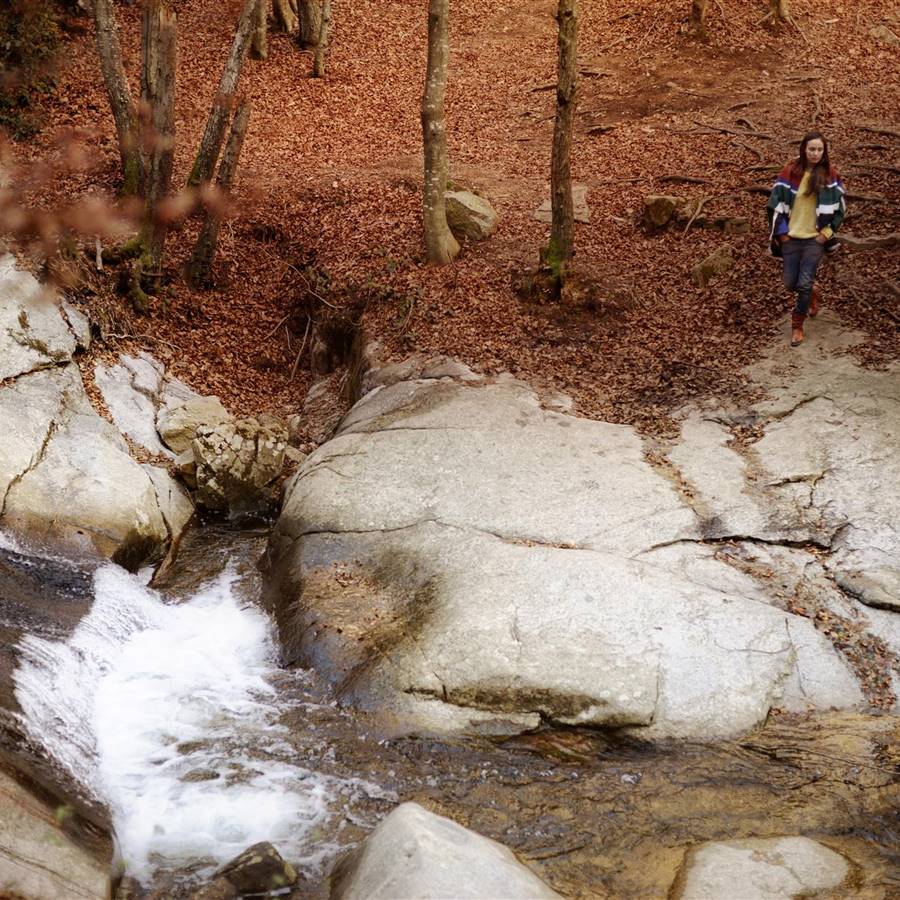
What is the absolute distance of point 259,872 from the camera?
17.9 ft

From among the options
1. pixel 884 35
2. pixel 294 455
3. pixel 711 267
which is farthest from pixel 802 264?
pixel 884 35

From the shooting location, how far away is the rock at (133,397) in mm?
10422

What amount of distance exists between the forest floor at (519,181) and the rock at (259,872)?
245 inches

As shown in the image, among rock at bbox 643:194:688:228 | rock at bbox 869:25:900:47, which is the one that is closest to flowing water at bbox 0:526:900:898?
rock at bbox 643:194:688:228

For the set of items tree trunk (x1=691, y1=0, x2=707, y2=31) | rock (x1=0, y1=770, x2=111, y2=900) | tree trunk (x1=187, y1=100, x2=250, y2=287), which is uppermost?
tree trunk (x1=691, y1=0, x2=707, y2=31)

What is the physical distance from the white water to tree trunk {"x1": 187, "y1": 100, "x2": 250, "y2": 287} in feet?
20.5

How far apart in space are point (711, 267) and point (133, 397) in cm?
740

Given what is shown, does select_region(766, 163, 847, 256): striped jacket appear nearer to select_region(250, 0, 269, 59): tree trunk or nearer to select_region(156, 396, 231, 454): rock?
select_region(156, 396, 231, 454): rock

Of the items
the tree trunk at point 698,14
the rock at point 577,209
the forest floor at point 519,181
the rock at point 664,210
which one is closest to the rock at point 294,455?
the forest floor at point 519,181

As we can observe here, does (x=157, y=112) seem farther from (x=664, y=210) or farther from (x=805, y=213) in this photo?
(x=805, y=213)

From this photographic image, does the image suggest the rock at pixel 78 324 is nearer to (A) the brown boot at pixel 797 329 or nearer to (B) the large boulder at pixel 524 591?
(B) the large boulder at pixel 524 591

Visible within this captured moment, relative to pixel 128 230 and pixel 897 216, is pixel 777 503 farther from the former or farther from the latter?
pixel 128 230

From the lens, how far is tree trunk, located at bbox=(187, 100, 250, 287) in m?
13.0

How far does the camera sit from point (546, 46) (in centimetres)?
2098
